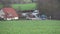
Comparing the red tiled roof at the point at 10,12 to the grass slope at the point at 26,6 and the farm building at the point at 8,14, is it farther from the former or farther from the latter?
the grass slope at the point at 26,6

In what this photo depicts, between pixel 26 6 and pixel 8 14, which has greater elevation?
pixel 26 6

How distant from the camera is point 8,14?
17.2 ft

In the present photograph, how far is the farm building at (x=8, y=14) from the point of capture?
5.03 metres

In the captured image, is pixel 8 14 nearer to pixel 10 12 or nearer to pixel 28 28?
pixel 10 12

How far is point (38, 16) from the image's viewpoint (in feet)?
16.4

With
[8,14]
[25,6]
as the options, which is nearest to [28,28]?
[25,6]

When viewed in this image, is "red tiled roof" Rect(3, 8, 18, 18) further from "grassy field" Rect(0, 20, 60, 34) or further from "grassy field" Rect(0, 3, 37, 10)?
"grassy field" Rect(0, 20, 60, 34)

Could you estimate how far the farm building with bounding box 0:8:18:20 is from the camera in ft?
16.5

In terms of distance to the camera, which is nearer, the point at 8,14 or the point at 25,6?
the point at 25,6

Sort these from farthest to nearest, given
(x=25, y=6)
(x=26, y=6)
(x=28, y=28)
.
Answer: (x=26, y=6) → (x=25, y=6) → (x=28, y=28)

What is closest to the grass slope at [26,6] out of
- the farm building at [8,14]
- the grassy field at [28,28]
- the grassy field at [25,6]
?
the grassy field at [25,6]

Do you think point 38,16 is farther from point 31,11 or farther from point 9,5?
point 9,5

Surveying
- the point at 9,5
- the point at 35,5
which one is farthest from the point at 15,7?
the point at 35,5

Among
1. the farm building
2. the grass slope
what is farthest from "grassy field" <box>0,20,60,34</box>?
the farm building
